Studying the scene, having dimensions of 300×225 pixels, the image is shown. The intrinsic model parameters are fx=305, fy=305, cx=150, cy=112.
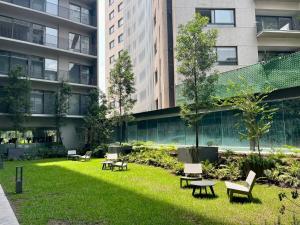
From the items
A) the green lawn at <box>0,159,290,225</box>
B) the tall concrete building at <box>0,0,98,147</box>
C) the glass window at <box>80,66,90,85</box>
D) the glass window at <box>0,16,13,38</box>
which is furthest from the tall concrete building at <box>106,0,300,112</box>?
the green lawn at <box>0,159,290,225</box>

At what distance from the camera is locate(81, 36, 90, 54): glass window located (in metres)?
36.6

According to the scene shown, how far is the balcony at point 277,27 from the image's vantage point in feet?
98.9

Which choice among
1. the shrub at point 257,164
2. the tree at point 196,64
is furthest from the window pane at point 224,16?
the shrub at point 257,164

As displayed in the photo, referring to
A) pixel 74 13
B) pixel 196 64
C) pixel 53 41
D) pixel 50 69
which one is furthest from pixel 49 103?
pixel 196 64

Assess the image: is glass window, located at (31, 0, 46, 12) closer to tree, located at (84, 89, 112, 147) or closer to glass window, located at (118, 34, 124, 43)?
tree, located at (84, 89, 112, 147)

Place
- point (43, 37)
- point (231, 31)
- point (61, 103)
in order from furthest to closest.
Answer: point (43, 37)
point (61, 103)
point (231, 31)

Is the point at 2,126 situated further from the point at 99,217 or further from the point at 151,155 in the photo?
the point at 99,217

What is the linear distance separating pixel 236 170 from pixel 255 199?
3.98 meters

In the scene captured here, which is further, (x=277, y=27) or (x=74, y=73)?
(x=74, y=73)

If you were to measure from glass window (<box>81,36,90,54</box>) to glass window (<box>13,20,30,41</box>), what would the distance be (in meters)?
6.71

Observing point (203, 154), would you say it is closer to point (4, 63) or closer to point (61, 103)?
point (61, 103)

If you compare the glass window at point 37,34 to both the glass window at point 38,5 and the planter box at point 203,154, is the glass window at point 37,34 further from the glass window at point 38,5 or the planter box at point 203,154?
the planter box at point 203,154

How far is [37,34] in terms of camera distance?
32.4 metres

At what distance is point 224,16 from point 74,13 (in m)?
17.3
